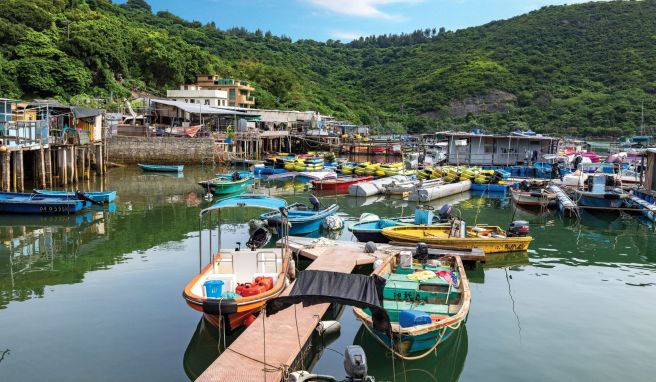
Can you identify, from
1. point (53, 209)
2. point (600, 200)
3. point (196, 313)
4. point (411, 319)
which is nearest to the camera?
point (411, 319)

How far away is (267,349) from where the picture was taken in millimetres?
10625

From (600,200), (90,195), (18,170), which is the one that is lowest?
(90,195)

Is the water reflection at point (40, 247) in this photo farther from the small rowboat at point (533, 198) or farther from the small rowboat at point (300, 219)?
the small rowboat at point (533, 198)

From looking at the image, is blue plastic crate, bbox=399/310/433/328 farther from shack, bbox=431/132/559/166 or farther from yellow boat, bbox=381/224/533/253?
shack, bbox=431/132/559/166

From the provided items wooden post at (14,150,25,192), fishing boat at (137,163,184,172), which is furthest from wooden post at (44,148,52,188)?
fishing boat at (137,163,184,172)

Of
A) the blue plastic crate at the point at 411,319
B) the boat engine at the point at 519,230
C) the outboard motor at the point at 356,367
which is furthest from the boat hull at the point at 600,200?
the outboard motor at the point at 356,367

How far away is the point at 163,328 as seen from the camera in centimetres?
1326

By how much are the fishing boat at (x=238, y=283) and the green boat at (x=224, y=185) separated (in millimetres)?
17221

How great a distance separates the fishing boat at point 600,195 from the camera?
1161 inches

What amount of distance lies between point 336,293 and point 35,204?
22386 mm

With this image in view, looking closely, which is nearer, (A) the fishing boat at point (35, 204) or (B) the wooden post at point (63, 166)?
(A) the fishing boat at point (35, 204)

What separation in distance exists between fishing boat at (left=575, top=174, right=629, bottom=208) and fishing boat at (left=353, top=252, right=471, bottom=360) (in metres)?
17.1

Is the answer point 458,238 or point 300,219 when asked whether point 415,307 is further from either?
point 300,219

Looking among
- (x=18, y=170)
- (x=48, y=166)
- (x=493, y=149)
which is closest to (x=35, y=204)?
(x=18, y=170)
